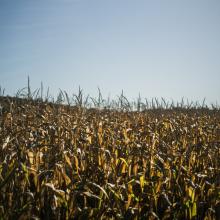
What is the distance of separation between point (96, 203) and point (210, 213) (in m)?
1.12

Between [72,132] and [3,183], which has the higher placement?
[72,132]

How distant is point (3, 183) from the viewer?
2.80 metres

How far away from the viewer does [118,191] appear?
10.2 feet

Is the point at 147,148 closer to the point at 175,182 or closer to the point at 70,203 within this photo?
the point at 175,182

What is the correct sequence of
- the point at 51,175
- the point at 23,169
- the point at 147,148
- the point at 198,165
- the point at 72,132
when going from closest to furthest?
the point at 23,169 → the point at 51,175 → the point at 147,148 → the point at 198,165 → the point at 72,132

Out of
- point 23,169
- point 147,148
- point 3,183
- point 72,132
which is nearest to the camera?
point 3,183

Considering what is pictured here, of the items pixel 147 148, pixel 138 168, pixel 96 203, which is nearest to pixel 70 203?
pixel 96 203

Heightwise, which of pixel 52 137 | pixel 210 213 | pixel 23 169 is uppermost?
pixel 52 137

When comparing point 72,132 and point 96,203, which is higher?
point 72,132

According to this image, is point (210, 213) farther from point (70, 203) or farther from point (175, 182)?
point (70, 203)

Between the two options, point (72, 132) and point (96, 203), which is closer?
point (96, 203)

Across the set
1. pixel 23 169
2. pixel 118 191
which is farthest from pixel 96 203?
pixel 23 169

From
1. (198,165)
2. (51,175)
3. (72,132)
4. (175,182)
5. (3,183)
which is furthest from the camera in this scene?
(72,132)

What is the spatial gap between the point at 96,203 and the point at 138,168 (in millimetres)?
902
